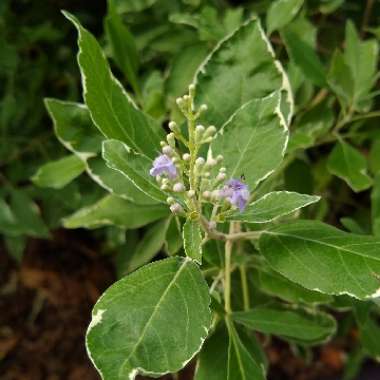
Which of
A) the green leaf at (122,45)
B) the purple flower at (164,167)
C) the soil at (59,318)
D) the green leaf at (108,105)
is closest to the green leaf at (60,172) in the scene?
the green leaf at (122,45)

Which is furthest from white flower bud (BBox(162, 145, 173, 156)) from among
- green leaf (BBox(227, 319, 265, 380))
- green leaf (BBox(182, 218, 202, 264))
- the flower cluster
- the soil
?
the soil

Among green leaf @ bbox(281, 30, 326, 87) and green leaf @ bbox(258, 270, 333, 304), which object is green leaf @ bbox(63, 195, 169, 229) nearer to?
green leaf @ bbox(258, 270, 333, 304)

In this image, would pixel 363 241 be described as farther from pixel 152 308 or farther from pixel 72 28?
pixel 72 28

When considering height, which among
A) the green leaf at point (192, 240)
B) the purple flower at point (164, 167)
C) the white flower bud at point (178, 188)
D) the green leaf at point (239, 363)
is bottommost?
the green leaf at point (239, 363)

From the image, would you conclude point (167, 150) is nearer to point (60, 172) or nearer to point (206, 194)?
point (206, 194)

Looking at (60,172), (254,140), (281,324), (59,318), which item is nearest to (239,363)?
(281,324)

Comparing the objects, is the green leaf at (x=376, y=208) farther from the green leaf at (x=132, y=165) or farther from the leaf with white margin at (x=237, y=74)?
the green leaf at (x=132, y=165)

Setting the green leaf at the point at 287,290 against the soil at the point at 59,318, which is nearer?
the green leaf at the point at 287,290
